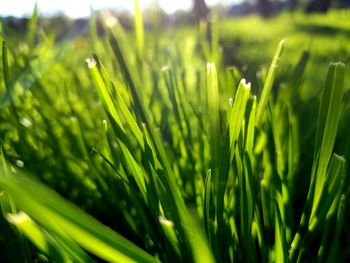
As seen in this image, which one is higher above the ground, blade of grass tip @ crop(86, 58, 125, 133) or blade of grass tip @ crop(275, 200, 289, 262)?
blade of grass tip @ crop(86, 58, 125, 133)

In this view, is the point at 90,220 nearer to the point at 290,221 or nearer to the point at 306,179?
the point at 290,221

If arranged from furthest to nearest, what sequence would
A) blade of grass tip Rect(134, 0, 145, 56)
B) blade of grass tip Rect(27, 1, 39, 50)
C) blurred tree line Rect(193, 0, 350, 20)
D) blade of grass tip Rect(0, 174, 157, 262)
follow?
1. blurred tree line Rect(193, 0, 350, 20)
2. blade of grass tip Rect(27, 1, 39, 50)
3. blade of grass tip Rect(134, 0, 145, 56)
4. blade of grass tip Rect(0, 174, 157, 262)

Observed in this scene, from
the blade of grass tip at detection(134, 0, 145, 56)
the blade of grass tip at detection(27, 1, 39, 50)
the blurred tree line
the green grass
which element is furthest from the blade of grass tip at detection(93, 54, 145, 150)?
the blurred tree line

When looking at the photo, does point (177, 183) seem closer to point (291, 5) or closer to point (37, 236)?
point (37, 236)

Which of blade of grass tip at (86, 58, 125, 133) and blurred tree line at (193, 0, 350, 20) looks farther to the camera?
blurred tree line at (193, 0, 350, 20)

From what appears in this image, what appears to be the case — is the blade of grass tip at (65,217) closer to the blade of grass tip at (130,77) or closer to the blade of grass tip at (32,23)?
the blade of grass tip at (130,77)

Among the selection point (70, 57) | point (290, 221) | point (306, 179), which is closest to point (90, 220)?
point (290, 221)

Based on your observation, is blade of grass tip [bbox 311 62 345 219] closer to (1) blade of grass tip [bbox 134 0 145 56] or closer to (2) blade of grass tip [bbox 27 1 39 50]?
(1) blade of grass tip [bbox 134 0 145 56]

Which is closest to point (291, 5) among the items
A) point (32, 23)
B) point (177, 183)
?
point (32, 23)
